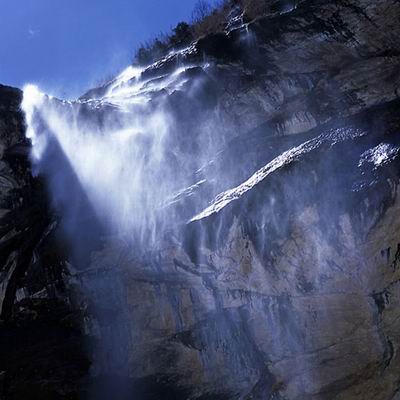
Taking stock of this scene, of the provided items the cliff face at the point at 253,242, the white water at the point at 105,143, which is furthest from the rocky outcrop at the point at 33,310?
the white water at the point at 105,143

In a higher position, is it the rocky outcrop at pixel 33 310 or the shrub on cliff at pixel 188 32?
the shrub on cliff at pixel 188 32

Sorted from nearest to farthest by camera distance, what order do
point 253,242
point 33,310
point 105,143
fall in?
1. point 253,242
2. point 33,310
3. point 105,143

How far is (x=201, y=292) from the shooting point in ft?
25.8

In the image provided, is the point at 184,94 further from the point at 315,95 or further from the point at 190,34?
the point at 190,34

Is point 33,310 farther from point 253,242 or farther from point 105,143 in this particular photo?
point 253,242

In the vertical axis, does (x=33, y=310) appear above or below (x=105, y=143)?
below

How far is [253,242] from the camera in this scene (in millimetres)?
7273

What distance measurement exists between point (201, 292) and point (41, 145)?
13.9 ft

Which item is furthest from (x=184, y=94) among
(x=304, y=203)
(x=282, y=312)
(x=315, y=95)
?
(x=282, y=312)

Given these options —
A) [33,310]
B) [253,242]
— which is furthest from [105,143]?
[253,242]

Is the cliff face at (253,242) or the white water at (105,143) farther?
the white water at (105,143)

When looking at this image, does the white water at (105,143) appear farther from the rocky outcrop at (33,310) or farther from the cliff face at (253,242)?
the rocky outcrop at (33,310)

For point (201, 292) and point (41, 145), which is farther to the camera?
point (41, 145)

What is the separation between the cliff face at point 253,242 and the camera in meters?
6.91
